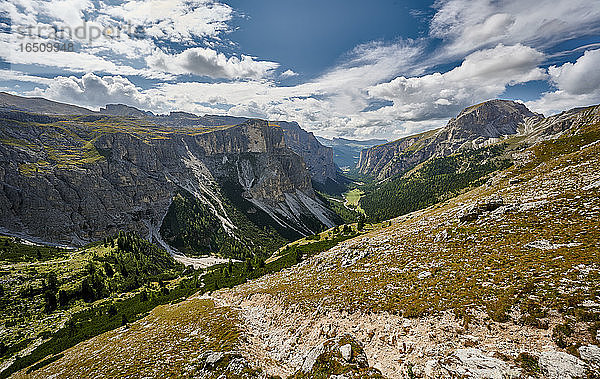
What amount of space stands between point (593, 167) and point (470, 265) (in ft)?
84.6

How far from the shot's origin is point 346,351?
49.4ft

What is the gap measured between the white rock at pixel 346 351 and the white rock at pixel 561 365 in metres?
9.10

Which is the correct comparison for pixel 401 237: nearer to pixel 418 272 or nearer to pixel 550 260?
pixel 418 272

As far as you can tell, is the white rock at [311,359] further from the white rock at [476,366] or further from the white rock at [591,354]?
the white rock at [591,354]

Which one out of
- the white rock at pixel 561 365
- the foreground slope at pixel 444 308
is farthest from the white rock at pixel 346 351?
the white rock at pixel 561 365

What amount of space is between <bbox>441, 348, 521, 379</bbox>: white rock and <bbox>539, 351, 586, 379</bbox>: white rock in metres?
1.00

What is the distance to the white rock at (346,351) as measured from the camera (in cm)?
1462

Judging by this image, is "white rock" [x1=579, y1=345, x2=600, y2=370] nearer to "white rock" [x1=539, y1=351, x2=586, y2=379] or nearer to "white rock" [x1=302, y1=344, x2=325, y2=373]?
"white rock" [x1=539, y1=351, x2=586, y2=379]

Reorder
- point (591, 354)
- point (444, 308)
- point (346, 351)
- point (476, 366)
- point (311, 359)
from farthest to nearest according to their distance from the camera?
point (311, 359)
point (444, 308)
point (346, 351)
point (476, 366)
point (591, 354)

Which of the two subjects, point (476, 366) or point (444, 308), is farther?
point (444, 308)

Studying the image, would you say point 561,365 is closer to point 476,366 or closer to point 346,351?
point 476,366

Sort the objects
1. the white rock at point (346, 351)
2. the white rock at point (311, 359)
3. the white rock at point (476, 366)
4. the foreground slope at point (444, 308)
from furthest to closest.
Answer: the white rock at point (311, 359), the white rock at point (346, 351), the foreground slope at point (444, 308), the white rock at point (476, 366)

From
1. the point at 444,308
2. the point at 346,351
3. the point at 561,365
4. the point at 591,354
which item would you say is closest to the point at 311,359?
the point at 346,351

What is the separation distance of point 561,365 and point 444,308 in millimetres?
6401
